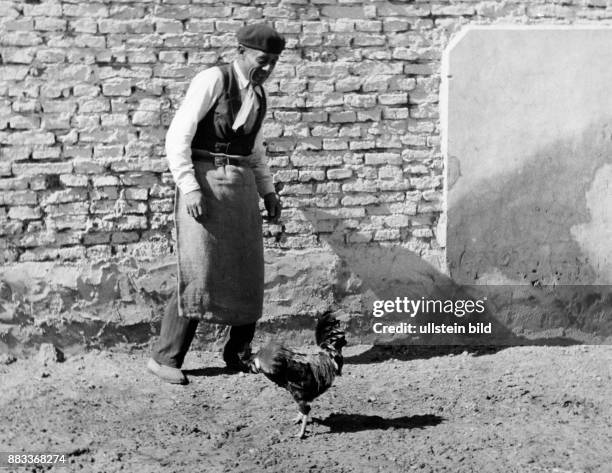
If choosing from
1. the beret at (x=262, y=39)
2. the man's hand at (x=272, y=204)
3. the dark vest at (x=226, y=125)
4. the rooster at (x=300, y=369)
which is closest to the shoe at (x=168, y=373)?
the rooster at (x=300, y=369)

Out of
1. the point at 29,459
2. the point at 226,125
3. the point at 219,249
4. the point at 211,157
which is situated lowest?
the point at 29,459

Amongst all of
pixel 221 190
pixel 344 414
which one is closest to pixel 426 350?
pixel 344 414

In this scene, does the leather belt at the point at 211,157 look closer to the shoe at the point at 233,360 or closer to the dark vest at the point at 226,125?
the dark vest at the point at 226,125

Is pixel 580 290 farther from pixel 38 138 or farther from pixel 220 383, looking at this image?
pixel 38 138

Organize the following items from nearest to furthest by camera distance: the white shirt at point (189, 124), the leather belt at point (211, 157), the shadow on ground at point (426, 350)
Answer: the white shirt at point (189, 124)
the leather belt at point (211, 157)
the shadow on ground at point (426, 350)

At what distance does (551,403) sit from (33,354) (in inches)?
126

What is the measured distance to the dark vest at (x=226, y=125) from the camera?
4.89m

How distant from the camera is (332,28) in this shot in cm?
557

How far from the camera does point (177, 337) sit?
5.20 m

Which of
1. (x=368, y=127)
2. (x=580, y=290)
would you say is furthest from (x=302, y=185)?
(x=580, y=290)

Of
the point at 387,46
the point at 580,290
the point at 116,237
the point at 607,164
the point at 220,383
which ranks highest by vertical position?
the point at 387,46

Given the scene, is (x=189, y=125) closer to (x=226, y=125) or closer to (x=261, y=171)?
(x=226, y=125)

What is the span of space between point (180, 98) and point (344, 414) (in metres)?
2.20

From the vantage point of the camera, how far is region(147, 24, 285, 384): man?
4.87 metres
